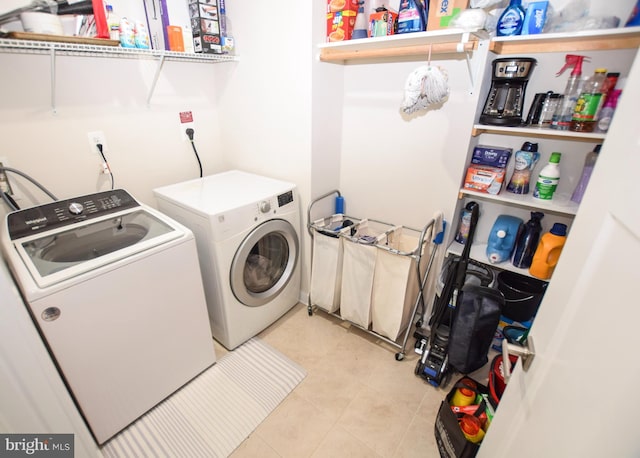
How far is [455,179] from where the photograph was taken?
1.74 meters

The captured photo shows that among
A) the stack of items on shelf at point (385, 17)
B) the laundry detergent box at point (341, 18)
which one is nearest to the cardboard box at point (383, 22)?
the stack of items on shelf at point (385, 17)

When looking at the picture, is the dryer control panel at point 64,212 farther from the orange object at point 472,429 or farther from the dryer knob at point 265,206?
the orange object at point 472,429

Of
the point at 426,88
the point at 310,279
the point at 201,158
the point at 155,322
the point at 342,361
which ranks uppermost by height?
the point at 426,88

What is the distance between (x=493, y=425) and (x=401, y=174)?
140 cm

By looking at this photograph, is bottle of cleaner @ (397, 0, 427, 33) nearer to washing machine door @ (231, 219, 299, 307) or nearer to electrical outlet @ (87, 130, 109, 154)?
washing machine door @ (231, 219, 299, 307)

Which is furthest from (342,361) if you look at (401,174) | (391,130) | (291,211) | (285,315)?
(391,130)

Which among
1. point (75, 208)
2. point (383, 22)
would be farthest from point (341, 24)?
point (75, 208)

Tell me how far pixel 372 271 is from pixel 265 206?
28.8 inches

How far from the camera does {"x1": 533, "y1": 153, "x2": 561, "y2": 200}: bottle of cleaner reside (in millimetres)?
1479

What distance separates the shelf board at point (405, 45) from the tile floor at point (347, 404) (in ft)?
5.57

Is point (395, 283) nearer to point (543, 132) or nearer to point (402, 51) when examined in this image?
point (543, 132)

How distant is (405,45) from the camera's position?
1565 millimetres

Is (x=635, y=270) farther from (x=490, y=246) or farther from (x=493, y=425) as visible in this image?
(x=490, y=246)

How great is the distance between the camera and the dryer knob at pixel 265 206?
173 centimetres
